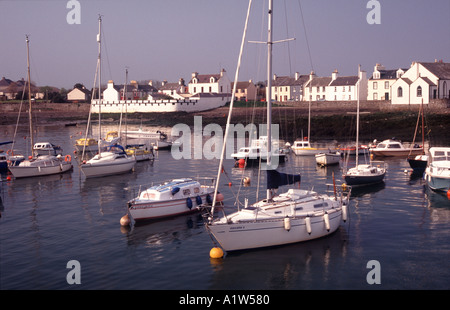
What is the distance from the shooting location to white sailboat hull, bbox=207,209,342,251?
20.5 metres

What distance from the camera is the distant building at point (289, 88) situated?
12431 cm

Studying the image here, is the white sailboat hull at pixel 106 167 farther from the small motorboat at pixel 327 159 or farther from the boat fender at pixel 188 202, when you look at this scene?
the small motorboat at pixel 327 159

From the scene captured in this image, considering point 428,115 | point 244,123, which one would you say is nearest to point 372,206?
point 428,115

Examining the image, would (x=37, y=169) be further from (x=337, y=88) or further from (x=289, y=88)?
(x=289, y=88)

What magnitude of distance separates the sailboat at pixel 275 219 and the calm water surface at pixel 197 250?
0.52 meters

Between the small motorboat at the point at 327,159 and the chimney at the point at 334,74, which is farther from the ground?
the chimney at the point at 334,74

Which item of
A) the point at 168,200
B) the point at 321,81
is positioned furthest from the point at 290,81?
the point at 168,200

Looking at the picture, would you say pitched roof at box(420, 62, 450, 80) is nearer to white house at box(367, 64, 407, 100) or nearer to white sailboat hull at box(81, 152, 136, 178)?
white house at box(367, 64, 407, 100)

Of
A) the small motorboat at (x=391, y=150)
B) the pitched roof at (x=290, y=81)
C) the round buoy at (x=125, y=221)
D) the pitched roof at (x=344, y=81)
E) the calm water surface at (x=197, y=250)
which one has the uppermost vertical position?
the pitched roof at (x=290, y=81)

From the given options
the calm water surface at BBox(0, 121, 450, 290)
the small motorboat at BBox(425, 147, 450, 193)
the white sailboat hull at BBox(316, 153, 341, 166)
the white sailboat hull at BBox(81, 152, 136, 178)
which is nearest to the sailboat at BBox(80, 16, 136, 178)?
the white sailboat hull at BBox(81, 152, 136, 178)

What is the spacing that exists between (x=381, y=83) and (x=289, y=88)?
27474 millimetres

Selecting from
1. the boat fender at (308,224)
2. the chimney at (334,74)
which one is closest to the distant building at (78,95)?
the chimney at (334,74)

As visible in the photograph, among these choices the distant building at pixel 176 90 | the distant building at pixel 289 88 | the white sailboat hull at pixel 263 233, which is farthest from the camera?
the distant building at pixel 176 90
